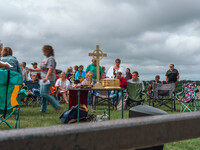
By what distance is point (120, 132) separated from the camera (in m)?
0.75

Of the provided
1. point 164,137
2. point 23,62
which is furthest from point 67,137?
point 23,62

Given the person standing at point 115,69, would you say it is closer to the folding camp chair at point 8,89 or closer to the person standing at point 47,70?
the person standing at point 47,70

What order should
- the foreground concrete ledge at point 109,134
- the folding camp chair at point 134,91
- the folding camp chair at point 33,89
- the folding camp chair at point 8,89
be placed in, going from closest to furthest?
1. the foreground concrete ledge at point 109,134
2. the folding camp chair at point 8,89
3. the folding camp chair at point 134,91
4. the folding camp chair at point 33,89

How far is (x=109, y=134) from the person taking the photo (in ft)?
2.40

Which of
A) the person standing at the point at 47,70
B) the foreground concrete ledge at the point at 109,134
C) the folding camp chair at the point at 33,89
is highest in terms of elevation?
the person standing at the point at 47,70

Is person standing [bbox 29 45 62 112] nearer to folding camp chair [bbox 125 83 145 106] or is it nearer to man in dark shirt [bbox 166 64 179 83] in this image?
folding camp chair [bbox 125 83 145 106]

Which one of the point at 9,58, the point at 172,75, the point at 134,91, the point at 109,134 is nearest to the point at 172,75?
the point at 172,75

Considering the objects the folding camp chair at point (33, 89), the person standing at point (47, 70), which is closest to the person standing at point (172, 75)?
the folding camp chair at point (33, 89)

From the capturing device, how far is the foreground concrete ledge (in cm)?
62

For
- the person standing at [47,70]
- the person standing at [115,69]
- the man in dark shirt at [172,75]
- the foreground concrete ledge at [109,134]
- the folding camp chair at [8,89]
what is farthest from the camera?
the man in dark shirt at [172,75]

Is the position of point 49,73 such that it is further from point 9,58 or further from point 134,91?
point 134,91

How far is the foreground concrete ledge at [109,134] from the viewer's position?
622 mm

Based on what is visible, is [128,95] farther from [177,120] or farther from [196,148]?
[177,120]

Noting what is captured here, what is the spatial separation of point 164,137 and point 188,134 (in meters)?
0.14
